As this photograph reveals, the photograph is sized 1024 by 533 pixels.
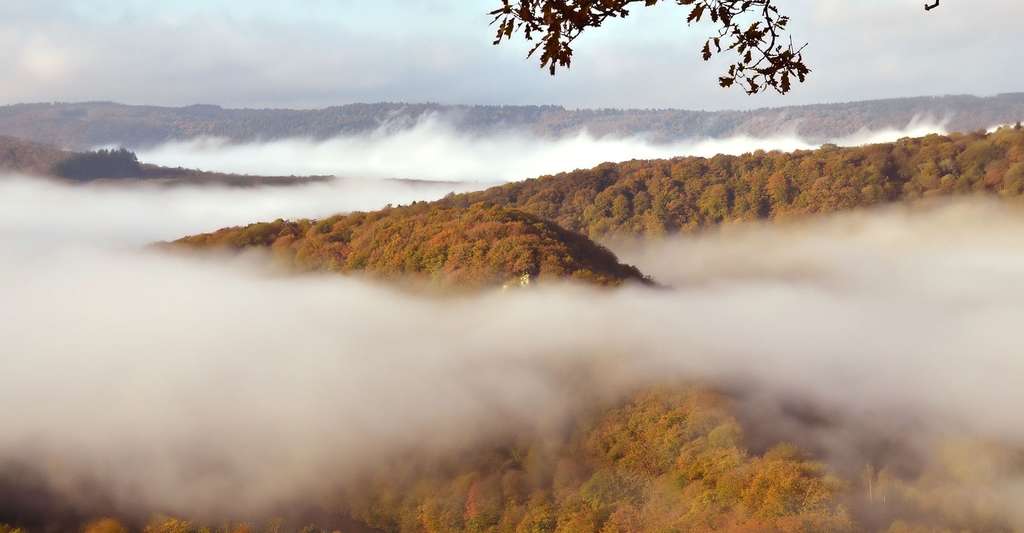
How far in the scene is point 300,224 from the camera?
4857 inches

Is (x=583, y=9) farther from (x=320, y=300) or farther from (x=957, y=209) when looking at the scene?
(x=957, y=209)

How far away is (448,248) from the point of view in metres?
96.0

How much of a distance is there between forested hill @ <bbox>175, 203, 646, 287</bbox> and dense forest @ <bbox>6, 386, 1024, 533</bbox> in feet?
71.7

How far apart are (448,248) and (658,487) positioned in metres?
44.7

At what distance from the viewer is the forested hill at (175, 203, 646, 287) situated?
9075cm

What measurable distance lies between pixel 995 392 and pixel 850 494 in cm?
4390

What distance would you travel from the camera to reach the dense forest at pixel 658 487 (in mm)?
48719

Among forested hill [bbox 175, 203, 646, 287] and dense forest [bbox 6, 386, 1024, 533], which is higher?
forested hill [bbox 175, 203, 646, 287]

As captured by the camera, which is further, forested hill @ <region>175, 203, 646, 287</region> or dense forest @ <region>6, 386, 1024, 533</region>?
forested hill @ <region>175, 203, 646, 287</region>

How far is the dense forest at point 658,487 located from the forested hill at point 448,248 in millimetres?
21855

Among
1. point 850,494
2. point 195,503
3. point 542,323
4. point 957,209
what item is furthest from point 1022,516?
point 957,209

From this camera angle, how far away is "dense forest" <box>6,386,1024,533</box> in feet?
160

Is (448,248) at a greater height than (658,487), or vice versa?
(448,248)

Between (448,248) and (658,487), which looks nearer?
(658,487)
